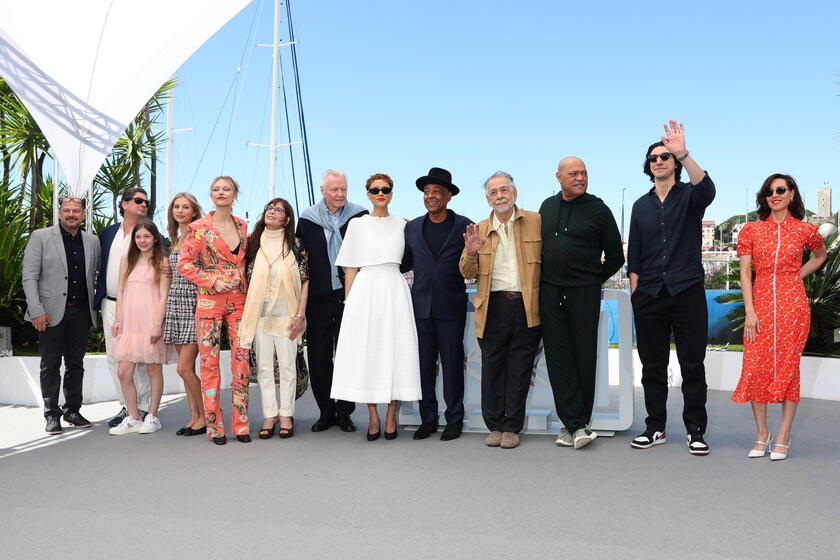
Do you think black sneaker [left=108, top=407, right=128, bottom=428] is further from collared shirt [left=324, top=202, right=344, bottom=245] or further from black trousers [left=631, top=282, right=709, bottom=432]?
black trousers [left=631, top=282, right=709, bottom=432]

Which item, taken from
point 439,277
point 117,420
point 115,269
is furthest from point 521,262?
point 117,420

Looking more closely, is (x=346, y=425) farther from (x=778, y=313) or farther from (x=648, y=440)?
(x=778, y=313)

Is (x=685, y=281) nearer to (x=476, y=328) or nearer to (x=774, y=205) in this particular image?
(x=774, y=205)

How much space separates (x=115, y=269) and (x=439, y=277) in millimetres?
2550

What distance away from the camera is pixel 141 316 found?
5.30 m

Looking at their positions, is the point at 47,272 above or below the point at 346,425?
above

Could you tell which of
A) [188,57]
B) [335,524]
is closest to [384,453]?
[335,524]

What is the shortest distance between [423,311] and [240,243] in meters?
1.40

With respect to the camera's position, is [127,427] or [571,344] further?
[127,427]

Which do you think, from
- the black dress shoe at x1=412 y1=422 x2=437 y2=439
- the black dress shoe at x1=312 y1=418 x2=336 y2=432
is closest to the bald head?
the black dress shoe at x1=412 y1=422 x2=437 y2=439

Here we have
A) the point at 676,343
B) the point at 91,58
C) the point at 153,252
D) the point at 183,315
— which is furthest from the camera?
the point at 91,58

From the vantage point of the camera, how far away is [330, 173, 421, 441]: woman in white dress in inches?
192

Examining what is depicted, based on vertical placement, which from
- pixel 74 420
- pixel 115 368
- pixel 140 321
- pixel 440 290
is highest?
pixel 440 290

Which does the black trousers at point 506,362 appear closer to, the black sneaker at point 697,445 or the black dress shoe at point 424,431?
the black dress shoe at point 424,431
